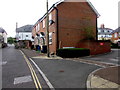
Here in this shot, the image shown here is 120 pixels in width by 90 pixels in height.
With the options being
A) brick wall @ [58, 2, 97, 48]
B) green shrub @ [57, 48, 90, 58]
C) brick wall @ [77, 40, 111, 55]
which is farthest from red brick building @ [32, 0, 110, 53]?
green shrub @ [57, 48, 90, 58]

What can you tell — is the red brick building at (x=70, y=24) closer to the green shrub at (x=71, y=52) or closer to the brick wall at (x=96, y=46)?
the brick wall at (x=96, y=46)

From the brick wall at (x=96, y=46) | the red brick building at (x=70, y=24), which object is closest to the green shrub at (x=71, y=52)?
the brick wall at (x=96, y=46)

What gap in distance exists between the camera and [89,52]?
1697 cm

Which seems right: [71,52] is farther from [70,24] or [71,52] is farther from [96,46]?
[70,24]

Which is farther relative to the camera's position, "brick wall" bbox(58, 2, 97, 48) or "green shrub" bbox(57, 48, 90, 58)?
"brick wall" bbox(58, 2, 97, 48)

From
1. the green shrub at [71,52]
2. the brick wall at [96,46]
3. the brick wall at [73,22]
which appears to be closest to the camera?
the green shrub at [71,52]

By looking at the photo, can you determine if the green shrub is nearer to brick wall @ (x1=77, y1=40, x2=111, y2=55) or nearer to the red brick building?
brick wall @ (x1=77, y1=40, x2=111, y2=55)

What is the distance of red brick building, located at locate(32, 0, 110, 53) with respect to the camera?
18.4m

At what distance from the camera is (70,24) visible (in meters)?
19.2

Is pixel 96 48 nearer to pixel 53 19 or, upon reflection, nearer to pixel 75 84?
pixel 53 19

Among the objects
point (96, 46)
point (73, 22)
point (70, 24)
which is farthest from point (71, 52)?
point (73, 22)

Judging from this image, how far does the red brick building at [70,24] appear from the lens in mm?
18362

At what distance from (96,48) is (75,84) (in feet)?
44.1

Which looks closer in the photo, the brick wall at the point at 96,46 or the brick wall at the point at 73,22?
the brick wall at the point at 96,46
